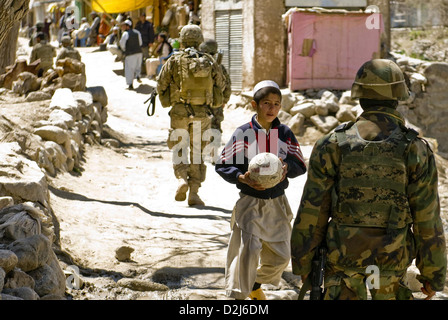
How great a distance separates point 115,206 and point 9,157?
1.93 meters

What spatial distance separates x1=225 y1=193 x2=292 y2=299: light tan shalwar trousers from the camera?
415 cm

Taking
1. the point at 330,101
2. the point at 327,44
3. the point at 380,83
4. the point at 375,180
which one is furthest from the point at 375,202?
the point at 327,44

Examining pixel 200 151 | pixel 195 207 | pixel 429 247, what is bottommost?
pixel 195 207

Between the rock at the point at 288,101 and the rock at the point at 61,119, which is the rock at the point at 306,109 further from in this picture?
the rock at the point at 61,119

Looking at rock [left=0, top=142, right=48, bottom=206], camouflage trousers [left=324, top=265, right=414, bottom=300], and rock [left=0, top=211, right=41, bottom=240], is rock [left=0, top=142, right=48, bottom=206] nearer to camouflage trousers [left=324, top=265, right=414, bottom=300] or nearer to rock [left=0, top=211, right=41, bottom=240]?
rock [left=0, top=211, right=41, bottom=240]

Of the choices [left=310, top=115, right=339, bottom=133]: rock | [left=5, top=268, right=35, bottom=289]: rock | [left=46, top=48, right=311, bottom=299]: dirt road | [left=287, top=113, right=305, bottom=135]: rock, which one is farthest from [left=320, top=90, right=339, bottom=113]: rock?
[left=5, top=268, right=35, bottom=289]: rock

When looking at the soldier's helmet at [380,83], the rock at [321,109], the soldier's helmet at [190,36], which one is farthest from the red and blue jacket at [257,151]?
the rock at [321,109]

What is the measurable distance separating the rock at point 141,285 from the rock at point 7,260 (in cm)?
112

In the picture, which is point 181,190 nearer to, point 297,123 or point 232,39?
point 297,123

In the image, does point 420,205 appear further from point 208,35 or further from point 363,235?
point 208,35

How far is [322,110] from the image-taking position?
48.4 ft

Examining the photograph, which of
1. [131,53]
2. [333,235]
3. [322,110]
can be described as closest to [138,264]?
[333,235]

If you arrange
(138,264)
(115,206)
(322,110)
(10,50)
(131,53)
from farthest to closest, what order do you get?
(131,53), (322,110), (10,50), (115,206), (138,264)

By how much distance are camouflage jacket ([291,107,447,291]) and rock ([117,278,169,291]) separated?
78.3 inches
